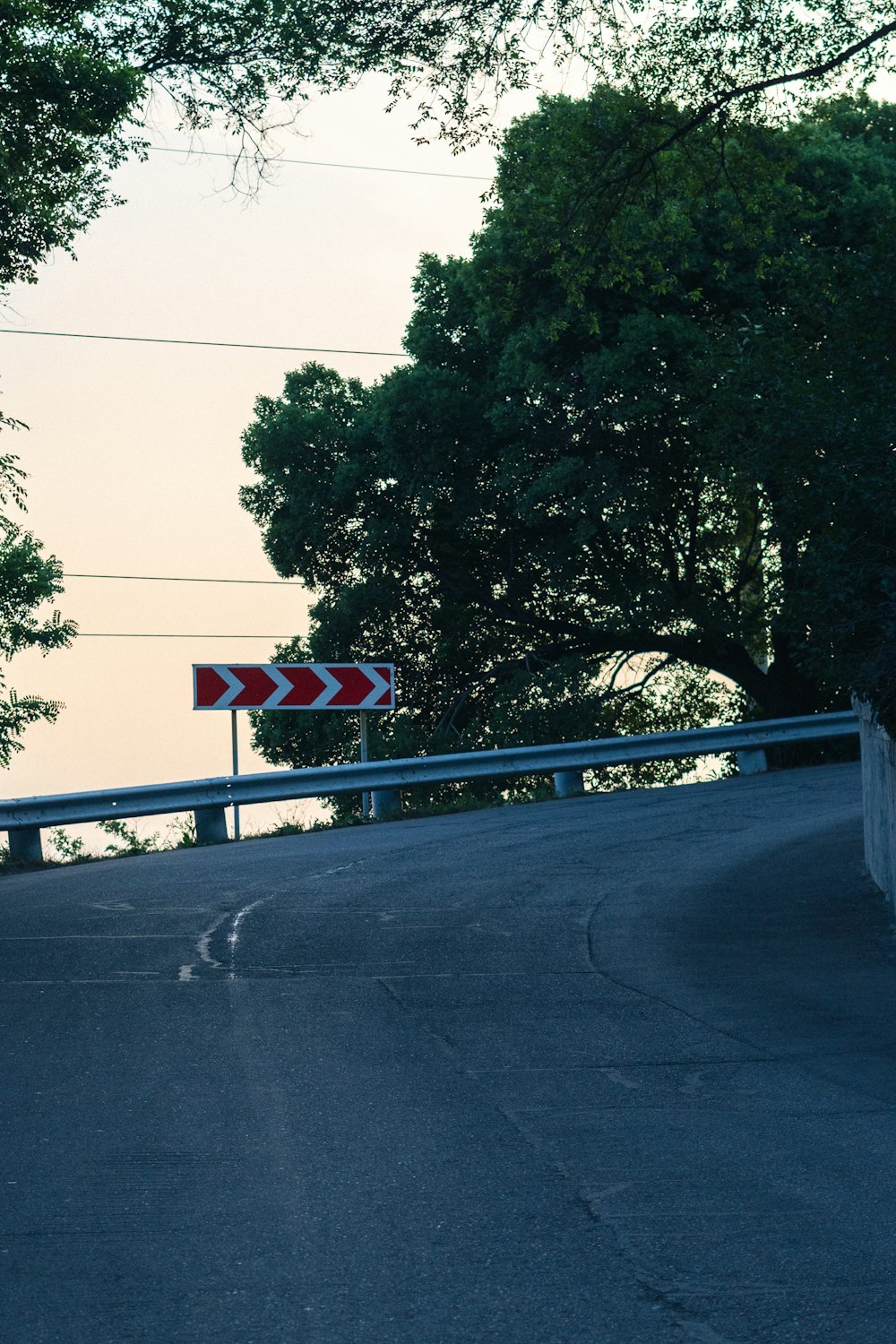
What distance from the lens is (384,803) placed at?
69.4ft

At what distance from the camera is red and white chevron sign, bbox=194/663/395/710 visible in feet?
68.6

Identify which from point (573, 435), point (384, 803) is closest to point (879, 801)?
point (384, 803)

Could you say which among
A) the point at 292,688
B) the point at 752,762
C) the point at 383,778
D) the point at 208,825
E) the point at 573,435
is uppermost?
the point at 573,435

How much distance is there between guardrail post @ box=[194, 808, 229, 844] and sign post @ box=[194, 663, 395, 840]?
322 millimetres

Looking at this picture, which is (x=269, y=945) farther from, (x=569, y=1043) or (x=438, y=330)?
(x=438, y=330)

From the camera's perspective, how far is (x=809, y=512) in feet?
39.9

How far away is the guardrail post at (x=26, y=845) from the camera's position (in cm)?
1792

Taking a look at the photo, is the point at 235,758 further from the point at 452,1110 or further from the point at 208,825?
the point at 452,1110

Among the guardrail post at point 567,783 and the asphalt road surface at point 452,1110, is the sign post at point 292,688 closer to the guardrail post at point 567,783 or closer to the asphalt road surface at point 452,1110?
the guardrail post at point 567,783

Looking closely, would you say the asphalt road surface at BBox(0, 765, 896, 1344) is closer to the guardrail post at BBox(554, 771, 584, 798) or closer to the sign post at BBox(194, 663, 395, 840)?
the sign post at BBox(194, 663, 395, 840)

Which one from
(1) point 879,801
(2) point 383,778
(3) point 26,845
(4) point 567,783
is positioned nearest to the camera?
(1) point 879,801

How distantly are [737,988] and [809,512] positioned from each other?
13.3 ft

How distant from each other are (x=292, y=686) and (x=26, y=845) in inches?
190

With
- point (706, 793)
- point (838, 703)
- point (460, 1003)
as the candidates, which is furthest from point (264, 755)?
point (460, 1003)
